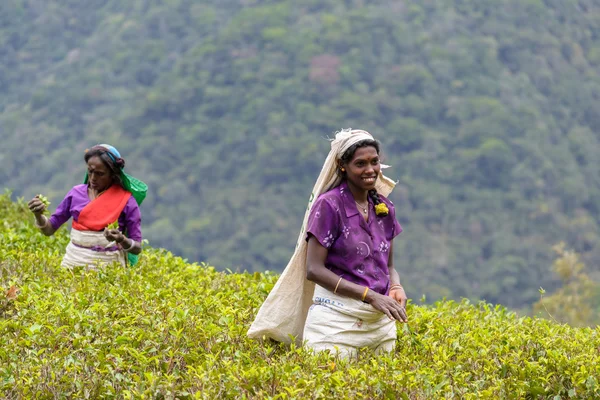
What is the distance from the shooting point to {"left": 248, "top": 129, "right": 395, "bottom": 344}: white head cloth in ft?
18.8

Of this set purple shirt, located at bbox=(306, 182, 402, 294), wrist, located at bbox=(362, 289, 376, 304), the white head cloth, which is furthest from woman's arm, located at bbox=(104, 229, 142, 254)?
wrist, located at bbox=(362, 289, 376, 304)

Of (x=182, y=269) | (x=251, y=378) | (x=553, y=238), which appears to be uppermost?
(x=251, y=378)

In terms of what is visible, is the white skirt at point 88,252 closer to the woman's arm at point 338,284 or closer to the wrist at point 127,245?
the wrist at point 127,245

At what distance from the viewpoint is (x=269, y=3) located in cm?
9556

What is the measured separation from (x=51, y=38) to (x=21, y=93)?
7829 mm

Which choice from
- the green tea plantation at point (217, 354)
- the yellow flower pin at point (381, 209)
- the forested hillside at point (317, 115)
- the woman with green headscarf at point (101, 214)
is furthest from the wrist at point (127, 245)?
the forested hillside at point (317, 115)

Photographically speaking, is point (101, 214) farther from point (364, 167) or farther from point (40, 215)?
point (364, 167)

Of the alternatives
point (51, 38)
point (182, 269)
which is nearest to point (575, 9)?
point (51, 38)

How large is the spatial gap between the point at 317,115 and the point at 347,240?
77.4m

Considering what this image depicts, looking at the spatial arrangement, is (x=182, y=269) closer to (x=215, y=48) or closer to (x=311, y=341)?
(x=311, y=341)

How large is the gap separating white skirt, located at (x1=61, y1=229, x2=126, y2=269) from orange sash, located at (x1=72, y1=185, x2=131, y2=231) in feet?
0.18

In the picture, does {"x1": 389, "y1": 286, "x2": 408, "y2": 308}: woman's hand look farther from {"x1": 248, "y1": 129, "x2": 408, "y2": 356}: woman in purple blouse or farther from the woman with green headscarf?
the woman with green headscarf

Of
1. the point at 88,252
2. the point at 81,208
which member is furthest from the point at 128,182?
the point at 88,252

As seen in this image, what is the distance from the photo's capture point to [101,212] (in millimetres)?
7688
